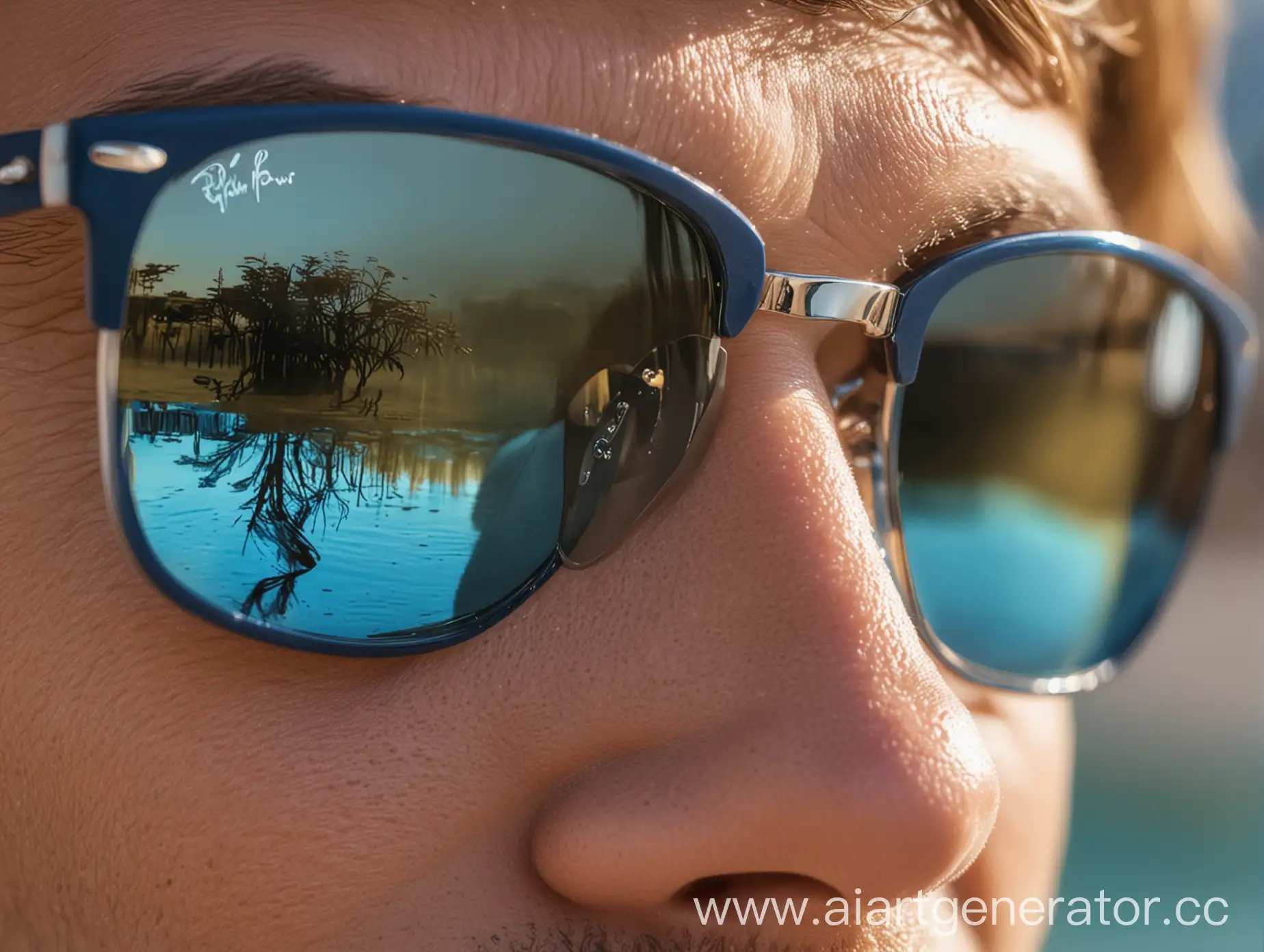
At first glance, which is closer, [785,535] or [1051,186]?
[785,535]

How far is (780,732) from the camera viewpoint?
870 mm

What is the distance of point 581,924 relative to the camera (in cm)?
89

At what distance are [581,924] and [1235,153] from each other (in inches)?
117

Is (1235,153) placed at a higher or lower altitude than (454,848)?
higher

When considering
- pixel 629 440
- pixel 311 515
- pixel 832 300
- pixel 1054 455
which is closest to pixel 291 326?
pixel 311 515

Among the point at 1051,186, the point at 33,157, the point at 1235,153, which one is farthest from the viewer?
the point at 1235,153

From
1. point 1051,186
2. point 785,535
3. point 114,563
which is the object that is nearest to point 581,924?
point 785,535

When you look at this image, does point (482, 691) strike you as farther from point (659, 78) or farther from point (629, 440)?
point (659, 78)

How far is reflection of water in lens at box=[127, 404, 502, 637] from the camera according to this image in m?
0.83

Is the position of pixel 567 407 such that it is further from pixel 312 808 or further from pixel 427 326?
pixel 312 808

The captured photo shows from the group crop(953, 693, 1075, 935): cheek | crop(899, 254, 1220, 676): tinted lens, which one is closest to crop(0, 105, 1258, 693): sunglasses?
crop(899, 254, 1220, 676): tinted lens

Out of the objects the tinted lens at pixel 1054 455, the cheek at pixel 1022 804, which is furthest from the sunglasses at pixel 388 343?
the cheek at pixel 1022 804

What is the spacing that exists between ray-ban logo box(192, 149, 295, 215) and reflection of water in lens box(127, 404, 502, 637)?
0.48 feet

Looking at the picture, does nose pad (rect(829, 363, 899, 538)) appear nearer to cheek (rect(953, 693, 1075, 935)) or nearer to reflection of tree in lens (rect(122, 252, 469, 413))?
cheek (rect(953, 693, 1075, 935))
